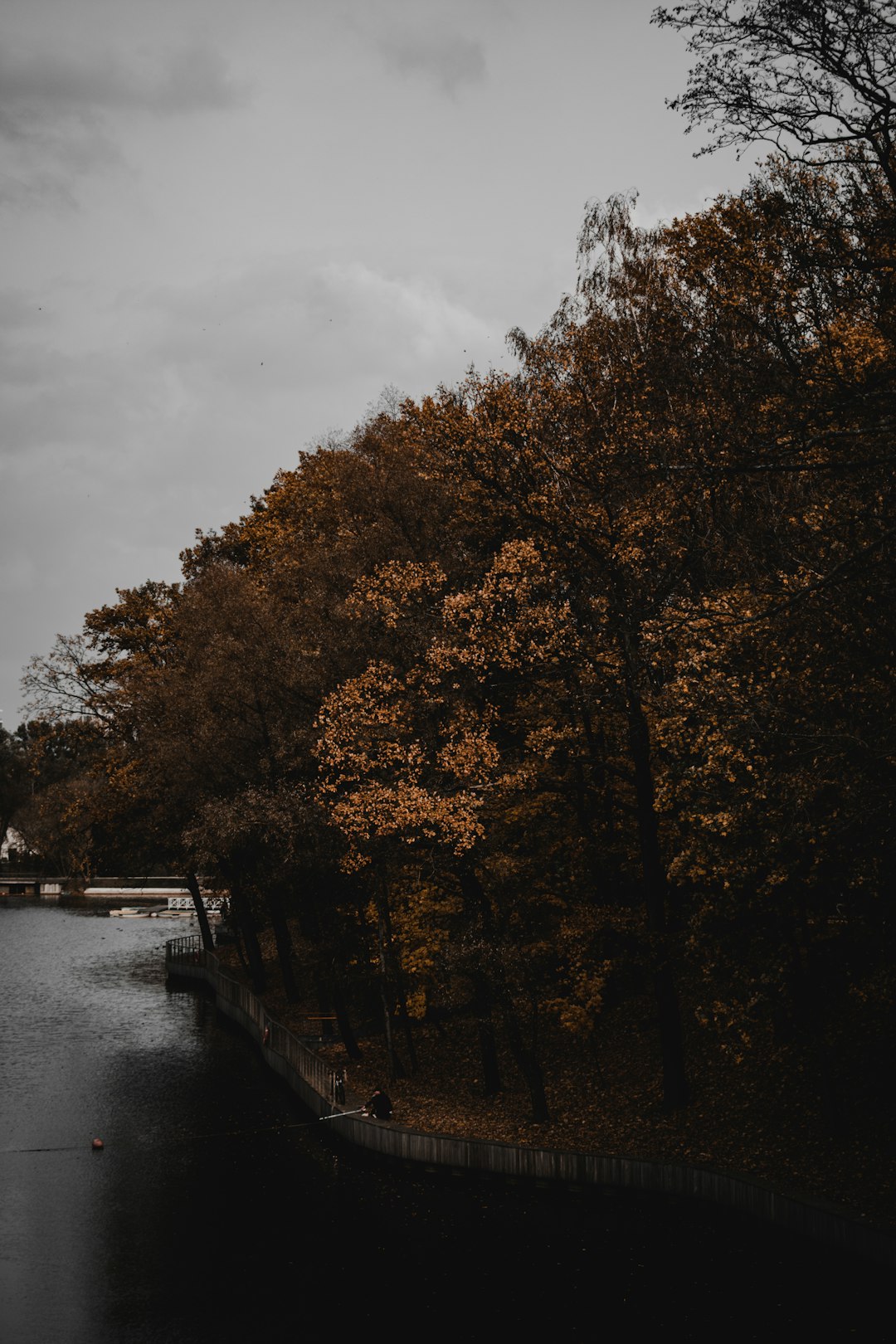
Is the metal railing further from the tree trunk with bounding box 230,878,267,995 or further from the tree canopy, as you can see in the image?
the tree canopy

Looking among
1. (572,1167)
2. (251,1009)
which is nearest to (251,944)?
(251,1009)

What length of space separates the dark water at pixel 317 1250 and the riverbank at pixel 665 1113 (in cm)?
111

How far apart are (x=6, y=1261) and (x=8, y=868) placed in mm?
96441

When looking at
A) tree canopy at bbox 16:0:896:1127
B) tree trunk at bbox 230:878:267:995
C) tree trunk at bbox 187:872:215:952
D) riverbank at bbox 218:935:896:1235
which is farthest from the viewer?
tree trunk at bbox 187:872:215:952

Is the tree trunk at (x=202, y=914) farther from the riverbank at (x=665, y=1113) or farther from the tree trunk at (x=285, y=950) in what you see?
the riverbank at (x=665, y=1113)

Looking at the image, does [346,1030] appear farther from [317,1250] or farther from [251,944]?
[251,944]

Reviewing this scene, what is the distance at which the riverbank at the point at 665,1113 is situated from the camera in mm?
16453

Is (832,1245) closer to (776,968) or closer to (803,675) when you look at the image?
(776,968)

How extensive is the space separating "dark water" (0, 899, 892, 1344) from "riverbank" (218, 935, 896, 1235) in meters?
1.11

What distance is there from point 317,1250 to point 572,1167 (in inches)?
184

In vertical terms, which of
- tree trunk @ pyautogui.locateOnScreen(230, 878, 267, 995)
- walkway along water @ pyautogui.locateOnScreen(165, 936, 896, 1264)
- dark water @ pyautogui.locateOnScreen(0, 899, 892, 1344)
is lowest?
dark water @ pyautogui.locateOnScreen(0, 899, 892, 1344)

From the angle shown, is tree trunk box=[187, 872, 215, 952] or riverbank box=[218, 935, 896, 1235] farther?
tree trunk box=[187, 872, 215, 952]

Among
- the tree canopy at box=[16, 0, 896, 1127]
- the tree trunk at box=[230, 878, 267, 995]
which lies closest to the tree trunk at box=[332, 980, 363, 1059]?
the tree canopy at box=[16, 0, 896, 1127]

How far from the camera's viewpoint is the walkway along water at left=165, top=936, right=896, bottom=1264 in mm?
14852
